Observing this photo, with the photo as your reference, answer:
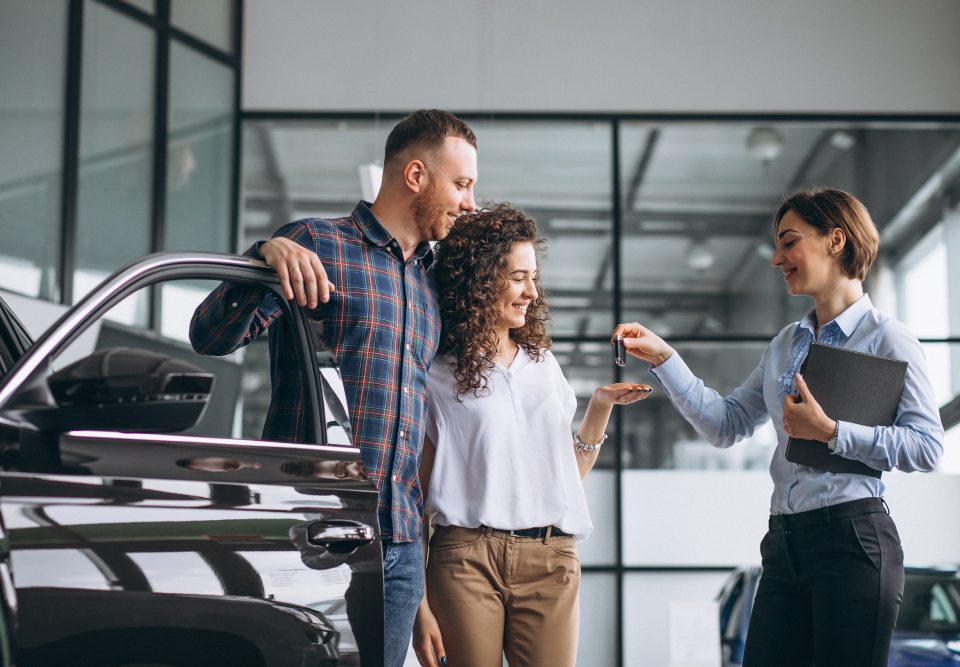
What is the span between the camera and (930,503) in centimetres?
673

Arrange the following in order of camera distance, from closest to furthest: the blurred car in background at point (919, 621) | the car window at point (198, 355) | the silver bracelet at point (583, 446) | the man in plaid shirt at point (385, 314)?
the man in plaid shirt at point (385, 314), the silver bracelet at point (583, 446), the blurred car in background at point (919, 621), the car window at point (198, 355)

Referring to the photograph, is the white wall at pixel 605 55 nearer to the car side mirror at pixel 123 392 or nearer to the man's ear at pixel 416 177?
the man's ear at pixel 416 177

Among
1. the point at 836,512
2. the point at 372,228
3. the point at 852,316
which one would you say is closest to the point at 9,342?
the point at 372,228

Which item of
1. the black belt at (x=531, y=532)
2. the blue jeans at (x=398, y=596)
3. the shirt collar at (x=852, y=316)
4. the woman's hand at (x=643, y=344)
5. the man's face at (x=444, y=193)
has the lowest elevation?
the blue jeans at (x=398, y=596)

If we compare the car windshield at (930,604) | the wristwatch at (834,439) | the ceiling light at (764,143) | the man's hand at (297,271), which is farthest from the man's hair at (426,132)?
the ceiling light at (764,143)

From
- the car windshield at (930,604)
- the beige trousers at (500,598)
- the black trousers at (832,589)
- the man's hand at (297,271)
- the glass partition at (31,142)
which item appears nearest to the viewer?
the man's hand at (297,271)

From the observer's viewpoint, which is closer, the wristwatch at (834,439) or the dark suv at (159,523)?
the dark suv at (159,523)

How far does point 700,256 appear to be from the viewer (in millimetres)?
7117

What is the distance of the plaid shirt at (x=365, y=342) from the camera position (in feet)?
6.34

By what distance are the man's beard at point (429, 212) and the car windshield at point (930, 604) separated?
3130mm

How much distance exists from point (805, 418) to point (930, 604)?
9.23 ft

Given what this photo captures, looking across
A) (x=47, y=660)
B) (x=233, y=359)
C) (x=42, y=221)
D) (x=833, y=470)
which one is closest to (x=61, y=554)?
(x=47, y=660)

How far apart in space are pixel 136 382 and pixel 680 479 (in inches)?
227

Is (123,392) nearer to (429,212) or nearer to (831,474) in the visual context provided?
(429,212)
